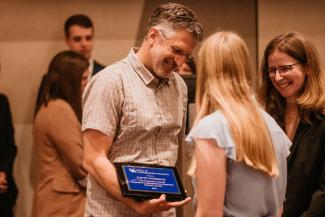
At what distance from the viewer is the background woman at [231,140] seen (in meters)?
2.00

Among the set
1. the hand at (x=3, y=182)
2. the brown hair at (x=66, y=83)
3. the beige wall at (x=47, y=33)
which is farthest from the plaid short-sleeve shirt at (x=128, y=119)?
the beige wall at (x=47, y=33)

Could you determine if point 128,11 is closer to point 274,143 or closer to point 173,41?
point 173,41

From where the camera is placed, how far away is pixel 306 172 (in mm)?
2701

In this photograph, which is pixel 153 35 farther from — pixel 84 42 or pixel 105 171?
pixel 84 42

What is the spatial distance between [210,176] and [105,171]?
50 centimetres

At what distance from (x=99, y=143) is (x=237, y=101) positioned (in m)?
0.59

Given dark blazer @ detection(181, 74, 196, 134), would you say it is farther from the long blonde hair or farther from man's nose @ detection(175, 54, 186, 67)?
the long blonde hair

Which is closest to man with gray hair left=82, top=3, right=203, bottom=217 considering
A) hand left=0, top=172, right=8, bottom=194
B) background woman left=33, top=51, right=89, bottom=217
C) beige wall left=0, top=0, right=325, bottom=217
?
background woman left=33, top=51, right=89, bottom=217

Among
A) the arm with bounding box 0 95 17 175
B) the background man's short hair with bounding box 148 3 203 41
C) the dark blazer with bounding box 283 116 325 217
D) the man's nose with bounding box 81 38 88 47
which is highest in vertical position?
the background man's short hair with bounding box 148 3 203 41

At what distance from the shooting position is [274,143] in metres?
2.10

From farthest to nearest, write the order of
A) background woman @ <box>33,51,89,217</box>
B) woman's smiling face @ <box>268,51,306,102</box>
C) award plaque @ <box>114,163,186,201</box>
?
1. background woman @ <box>33,51,89,217</box>
2. woman's smiling face @ <box>268,51,306,102</box>
3. award plaque @ <box>114,163,186,201</box>

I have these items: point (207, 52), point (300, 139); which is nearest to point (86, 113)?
point (207, 52)

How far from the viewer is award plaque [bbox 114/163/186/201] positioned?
2279 millimetres

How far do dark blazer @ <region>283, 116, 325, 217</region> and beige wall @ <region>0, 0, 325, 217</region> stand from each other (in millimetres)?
2446
